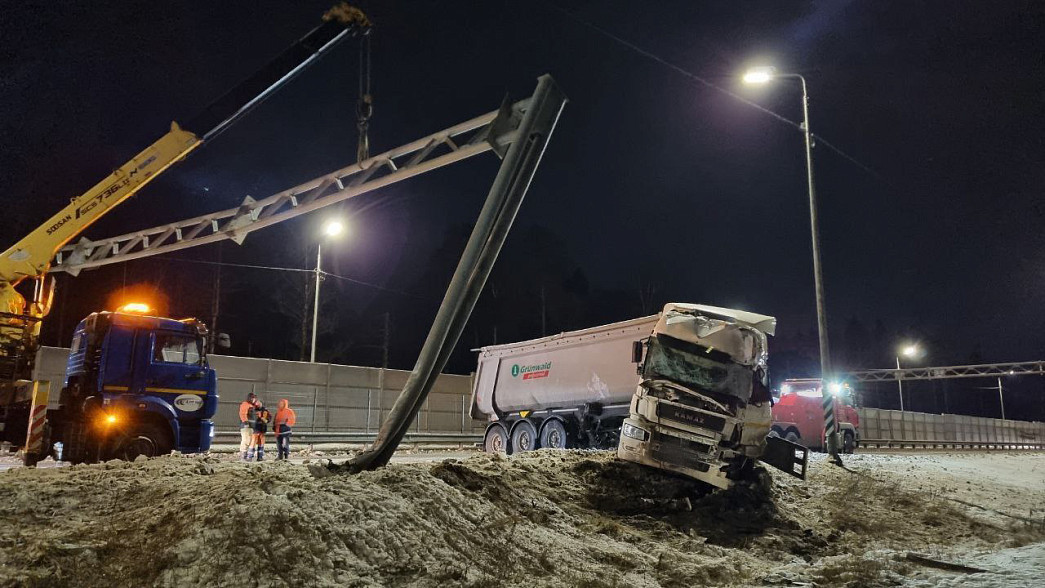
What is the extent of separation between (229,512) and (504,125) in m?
5.40

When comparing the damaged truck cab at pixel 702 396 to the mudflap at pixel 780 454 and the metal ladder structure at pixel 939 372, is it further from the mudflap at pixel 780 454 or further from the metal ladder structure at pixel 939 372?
the metal ladder structure at pixel 939 372

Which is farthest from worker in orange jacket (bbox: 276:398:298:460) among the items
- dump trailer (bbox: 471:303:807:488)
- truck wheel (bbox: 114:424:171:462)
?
dump trailer (bbox: 471:303:807:488)

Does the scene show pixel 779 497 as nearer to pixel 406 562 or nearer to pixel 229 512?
pixel 406 562

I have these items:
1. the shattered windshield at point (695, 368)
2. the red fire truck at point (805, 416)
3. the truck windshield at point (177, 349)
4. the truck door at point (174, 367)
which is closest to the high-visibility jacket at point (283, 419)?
the truck door at point (174, 367)

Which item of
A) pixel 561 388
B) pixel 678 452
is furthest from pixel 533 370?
pixel 678 452

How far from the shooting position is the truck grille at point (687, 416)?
1031 centimetres

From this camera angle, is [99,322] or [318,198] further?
[318,198]

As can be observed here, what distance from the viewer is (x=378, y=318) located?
49594 mm

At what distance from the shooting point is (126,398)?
37.9ft

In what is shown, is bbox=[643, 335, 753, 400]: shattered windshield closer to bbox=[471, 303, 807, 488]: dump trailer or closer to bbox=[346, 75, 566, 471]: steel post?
bbox=[471, 303, 807, 488]: dump trailer

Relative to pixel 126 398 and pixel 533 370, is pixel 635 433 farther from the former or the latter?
pixel 126 398

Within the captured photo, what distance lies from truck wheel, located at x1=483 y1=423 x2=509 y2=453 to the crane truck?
857cm

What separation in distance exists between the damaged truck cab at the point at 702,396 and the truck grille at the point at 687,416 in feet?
0.05

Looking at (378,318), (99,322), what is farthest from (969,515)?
(378,318)
